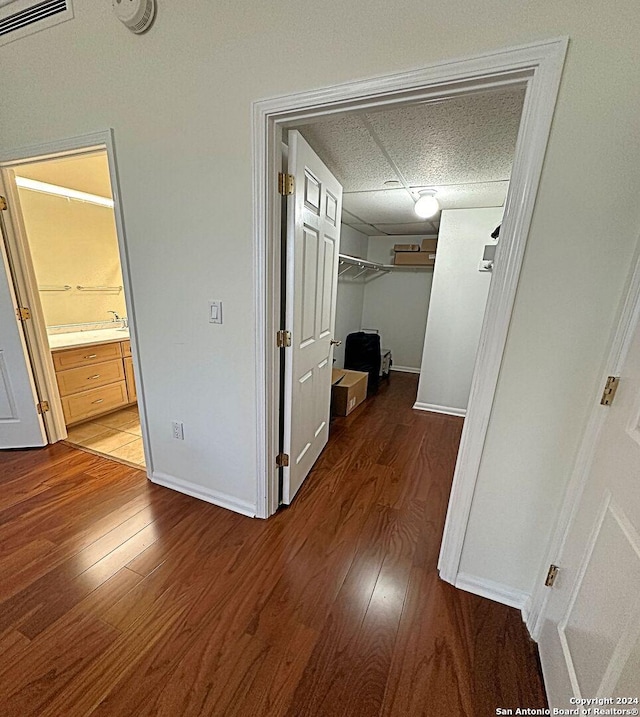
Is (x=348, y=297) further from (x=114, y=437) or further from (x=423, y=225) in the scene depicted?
(x=114, y=437)

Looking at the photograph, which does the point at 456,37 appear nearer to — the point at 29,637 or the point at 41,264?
the point at 29,637

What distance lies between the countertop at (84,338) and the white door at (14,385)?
251mm

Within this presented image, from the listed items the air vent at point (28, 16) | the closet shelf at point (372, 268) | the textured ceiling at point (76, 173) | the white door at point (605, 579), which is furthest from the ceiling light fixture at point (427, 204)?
the textured ceiling at point (76, 173)

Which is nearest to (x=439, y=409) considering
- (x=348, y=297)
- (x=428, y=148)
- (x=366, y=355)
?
(x=366, y=355)

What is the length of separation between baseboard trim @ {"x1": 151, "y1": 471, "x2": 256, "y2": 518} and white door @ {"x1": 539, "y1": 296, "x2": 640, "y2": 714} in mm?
1412

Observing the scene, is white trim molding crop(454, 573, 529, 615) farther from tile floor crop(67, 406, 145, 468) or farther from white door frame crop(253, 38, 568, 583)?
tile floor crop(67, 406, 145, 468)

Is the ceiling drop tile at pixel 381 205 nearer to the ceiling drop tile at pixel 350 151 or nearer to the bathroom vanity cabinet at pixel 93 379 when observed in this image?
the ceiling drop tile at pixel 350 151

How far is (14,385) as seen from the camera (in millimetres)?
2254

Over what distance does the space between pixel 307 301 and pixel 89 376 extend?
2322 millimetres

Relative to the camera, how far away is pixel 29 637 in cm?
113

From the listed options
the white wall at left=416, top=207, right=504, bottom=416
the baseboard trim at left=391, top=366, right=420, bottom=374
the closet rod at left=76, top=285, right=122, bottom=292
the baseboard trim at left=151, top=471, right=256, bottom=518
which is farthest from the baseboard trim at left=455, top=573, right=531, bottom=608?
the closet rod at left=76, top=285, right=122, bottom=292

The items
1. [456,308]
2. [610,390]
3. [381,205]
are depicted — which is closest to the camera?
[610,390]

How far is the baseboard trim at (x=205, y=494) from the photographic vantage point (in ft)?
A: 5.86

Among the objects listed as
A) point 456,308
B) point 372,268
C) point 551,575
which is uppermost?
point 372,268
